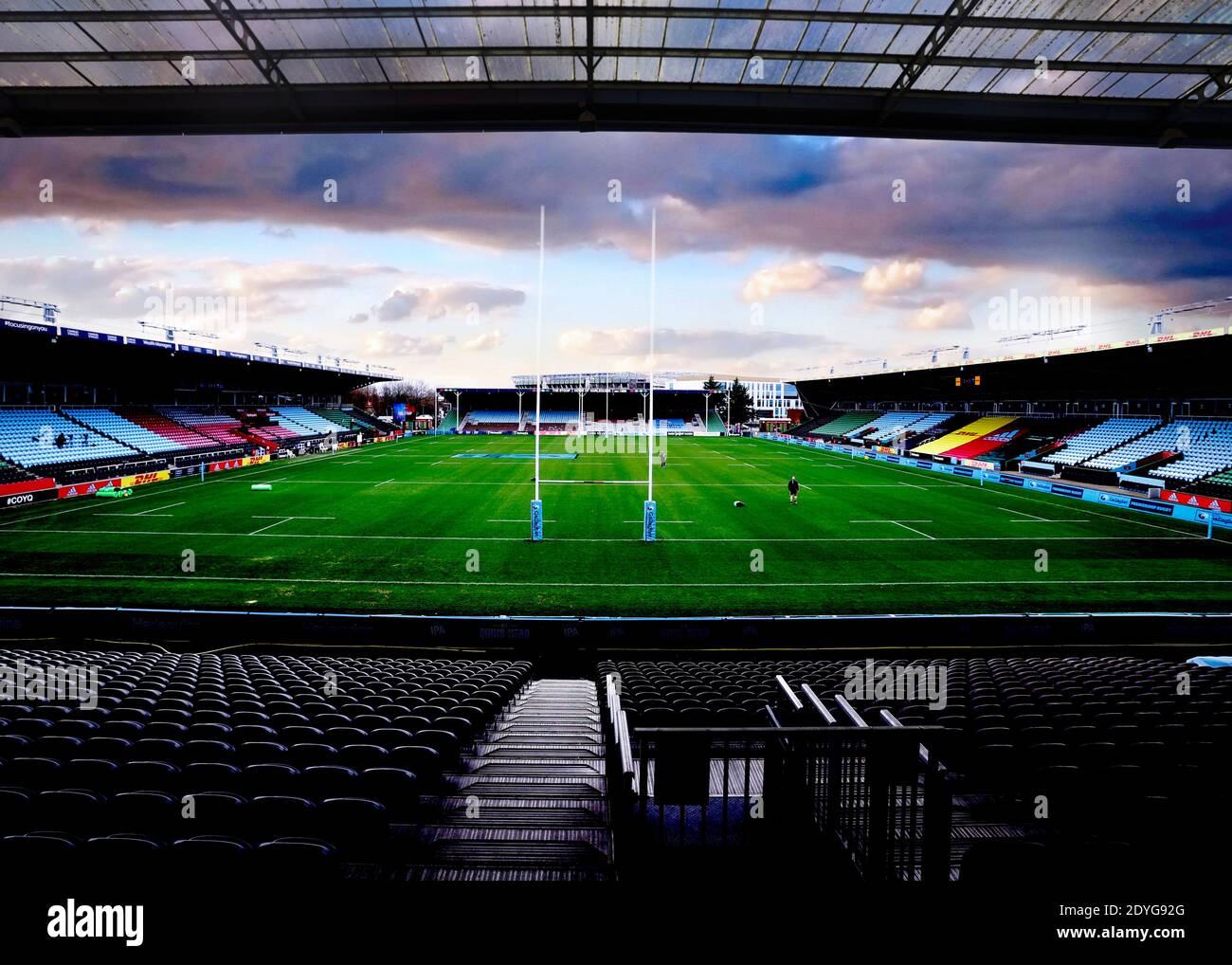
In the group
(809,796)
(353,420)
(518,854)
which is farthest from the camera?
(353,420)

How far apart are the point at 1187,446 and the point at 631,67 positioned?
5222cm

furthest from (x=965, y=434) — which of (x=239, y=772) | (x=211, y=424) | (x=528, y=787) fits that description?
(x=211, y=424)

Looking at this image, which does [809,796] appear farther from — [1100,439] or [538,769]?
[1100,439]

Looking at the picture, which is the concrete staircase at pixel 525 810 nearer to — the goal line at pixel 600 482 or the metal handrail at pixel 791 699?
the metal handrail at pixel 791 699

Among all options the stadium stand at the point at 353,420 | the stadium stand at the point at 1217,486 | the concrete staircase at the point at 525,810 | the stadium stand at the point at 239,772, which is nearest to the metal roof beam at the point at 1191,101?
the concrete staircase at the point at 525,810

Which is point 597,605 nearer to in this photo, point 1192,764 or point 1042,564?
point 1192,764

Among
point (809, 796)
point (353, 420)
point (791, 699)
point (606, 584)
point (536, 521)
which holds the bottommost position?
point (606, 584)

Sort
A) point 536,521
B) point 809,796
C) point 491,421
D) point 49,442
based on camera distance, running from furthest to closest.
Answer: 1. point 491,421
2. point 49,442
3. point 536,521
4. point 809,796

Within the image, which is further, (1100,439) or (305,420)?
(305,420)

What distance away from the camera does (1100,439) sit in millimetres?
51719

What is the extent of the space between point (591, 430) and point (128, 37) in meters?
106

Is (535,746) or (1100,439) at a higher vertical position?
(1100,439)

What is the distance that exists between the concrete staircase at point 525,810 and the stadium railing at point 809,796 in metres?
0.51

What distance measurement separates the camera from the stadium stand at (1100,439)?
1955 inches
